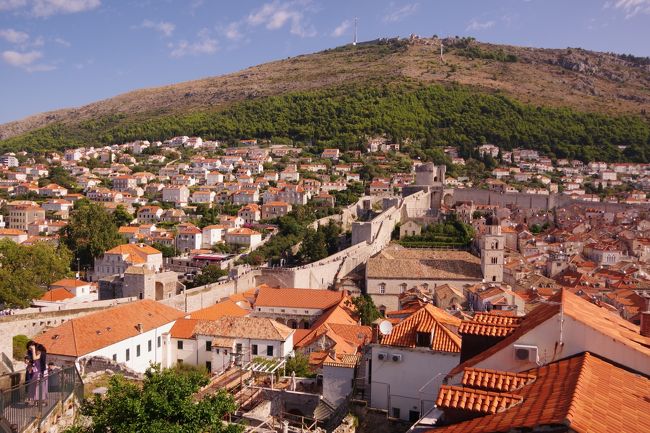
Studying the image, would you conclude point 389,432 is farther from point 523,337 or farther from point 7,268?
point 7,268

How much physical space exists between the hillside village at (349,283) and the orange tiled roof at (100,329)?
8 cm

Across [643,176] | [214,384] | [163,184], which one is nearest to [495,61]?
[643,176]

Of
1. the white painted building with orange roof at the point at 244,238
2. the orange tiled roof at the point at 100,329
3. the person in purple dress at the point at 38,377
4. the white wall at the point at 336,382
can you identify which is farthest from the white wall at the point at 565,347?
the white painted building with orange roof at the point at 244,238

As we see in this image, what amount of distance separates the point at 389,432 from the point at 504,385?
482 cm

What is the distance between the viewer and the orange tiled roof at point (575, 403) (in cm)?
386

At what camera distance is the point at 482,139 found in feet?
289

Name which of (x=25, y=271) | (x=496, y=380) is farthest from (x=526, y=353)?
(x=25, y=271)

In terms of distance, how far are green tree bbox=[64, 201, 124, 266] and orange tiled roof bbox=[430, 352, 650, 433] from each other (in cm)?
3888

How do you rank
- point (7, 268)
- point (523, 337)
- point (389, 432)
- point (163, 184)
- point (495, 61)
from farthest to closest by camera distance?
point (495, 61)
point (163, 184)
point (7, 268)
point (389, 432)
point (523, 337)

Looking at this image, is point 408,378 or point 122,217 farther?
point 122,217

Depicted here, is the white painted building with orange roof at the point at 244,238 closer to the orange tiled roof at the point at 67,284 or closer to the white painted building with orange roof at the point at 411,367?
the orange tiled roof at the point at 67,284

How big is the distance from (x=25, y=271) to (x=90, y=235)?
13.9m

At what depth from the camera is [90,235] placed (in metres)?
41.2

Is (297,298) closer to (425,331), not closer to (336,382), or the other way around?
(336,382)
